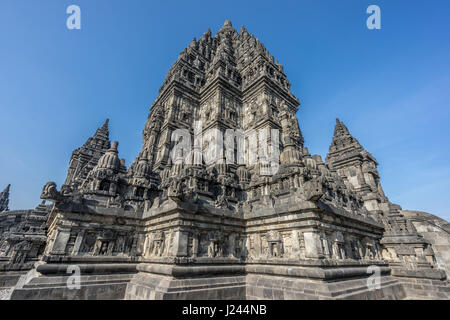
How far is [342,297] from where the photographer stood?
7902 millimetres

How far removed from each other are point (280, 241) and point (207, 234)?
3792mm

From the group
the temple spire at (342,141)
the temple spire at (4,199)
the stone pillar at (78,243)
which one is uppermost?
the temple spire at (342,141)

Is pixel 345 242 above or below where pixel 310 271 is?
above

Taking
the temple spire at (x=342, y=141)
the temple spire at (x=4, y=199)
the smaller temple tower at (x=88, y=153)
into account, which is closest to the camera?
the temple spire at (x=342, y=141)

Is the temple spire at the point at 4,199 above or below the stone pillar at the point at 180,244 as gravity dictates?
above

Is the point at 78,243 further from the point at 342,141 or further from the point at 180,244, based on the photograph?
the point at 342,141

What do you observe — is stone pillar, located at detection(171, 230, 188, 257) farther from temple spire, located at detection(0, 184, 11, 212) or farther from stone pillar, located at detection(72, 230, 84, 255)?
temple spire, located at detection(0, 184, 11, 212)

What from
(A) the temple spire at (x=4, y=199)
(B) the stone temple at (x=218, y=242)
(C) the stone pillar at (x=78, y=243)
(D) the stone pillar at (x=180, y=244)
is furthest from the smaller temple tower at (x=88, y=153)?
(A) the temple spire at (x=4, y=199)

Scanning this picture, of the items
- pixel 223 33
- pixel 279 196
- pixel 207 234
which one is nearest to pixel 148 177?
pixel 207 234

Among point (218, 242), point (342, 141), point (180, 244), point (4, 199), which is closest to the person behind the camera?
→ point (180, 244)

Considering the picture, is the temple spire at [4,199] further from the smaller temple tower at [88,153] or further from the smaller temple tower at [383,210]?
the smaller temple tower at [383,210]

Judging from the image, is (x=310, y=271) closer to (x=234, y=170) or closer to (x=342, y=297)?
(x=342, y=297)

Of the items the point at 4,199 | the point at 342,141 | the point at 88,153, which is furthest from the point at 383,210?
the point at 4,199

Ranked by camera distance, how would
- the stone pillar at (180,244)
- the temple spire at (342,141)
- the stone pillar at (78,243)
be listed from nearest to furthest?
1. the stone pillar at (180,244)
2. the stone pillar at (78,243)
3. the temple spire at (342,141)
